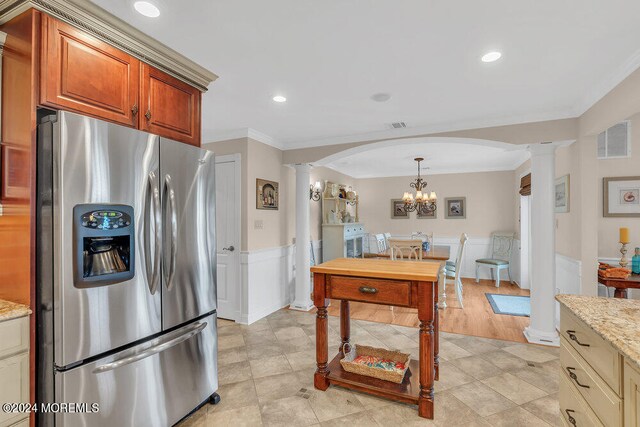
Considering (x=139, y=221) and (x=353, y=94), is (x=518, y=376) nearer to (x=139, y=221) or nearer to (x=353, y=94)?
(x=353, y=94)

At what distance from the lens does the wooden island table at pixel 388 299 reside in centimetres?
197

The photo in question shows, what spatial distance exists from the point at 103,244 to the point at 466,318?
13.5ft

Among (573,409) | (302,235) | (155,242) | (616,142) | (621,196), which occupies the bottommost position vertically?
(573,409)

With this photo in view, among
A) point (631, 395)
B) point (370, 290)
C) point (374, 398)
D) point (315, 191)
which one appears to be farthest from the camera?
point (315, 191)

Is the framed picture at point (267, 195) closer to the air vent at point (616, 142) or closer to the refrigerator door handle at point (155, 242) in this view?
the refrigerator door handle at point (155, 242)

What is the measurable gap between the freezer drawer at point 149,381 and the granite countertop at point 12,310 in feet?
1.01

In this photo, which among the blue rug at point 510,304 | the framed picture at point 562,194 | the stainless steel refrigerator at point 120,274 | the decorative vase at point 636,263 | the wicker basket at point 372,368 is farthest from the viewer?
the blue rug at point 510,304

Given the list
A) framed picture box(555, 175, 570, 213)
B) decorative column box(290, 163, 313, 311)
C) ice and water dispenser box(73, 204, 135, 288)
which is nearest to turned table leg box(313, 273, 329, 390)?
ice and water dispenser box(73, 204, 135, 288)

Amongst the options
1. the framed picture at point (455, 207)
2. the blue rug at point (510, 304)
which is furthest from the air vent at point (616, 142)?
the framed picture at point (455, 207)

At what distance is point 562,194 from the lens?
3.65 metres

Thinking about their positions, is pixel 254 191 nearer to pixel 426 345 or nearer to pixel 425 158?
pixel 426 345

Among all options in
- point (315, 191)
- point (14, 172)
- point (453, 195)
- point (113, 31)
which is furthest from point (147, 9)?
point (453, 195)

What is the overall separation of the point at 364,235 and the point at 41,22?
649 centimetres

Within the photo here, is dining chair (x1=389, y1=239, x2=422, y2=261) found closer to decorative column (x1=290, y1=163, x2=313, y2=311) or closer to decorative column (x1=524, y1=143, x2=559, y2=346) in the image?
decorative column (x1=290, y1=163, x2=313, y2=311)
